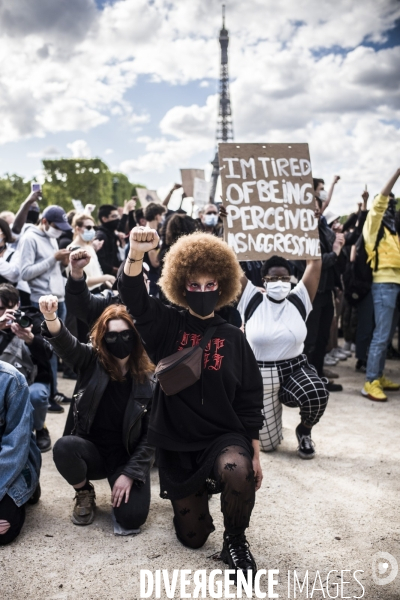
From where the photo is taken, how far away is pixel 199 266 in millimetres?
3291

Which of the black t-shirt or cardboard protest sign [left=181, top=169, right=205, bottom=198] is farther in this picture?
cardboard protest sign [left=181, top=169, right=205, bottom=198]

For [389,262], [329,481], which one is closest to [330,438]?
[329,481]

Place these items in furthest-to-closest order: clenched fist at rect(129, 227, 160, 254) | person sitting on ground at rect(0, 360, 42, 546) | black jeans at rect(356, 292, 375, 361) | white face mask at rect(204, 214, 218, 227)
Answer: white face mask at rect(204, 214, 218, 227) < black jeans at rect(356, 292, 375, 361) < person sitting on ground at rect(0, 360, 42, 546) < clenched fist at rect(129, 227, 160, 254)

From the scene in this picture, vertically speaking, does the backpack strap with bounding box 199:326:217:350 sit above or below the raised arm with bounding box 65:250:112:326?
below

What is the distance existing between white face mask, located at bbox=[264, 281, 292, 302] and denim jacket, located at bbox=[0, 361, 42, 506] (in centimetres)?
211

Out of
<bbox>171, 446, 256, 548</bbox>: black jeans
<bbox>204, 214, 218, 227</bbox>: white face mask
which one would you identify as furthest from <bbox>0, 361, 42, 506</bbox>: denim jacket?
<bbox>204, 214, 218, 227</bbox>: white face mask

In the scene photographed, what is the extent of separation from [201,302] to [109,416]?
1090 mm

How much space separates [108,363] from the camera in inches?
146

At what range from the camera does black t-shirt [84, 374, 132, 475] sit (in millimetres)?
3748

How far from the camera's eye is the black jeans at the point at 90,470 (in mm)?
3449

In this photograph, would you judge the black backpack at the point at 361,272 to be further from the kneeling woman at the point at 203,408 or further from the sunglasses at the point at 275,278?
the kneeling woman at the point at 203,408

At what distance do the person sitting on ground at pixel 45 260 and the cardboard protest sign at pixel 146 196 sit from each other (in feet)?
16.9

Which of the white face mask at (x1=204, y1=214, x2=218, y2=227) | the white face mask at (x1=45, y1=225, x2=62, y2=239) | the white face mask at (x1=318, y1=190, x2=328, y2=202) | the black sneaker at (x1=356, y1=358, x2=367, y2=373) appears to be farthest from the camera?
the white face mask at (x1=204, y1=214, x2=218, y2=227)

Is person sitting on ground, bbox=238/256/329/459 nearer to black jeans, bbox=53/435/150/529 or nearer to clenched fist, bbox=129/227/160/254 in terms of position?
black jeans, bbox=53/435/150/529
